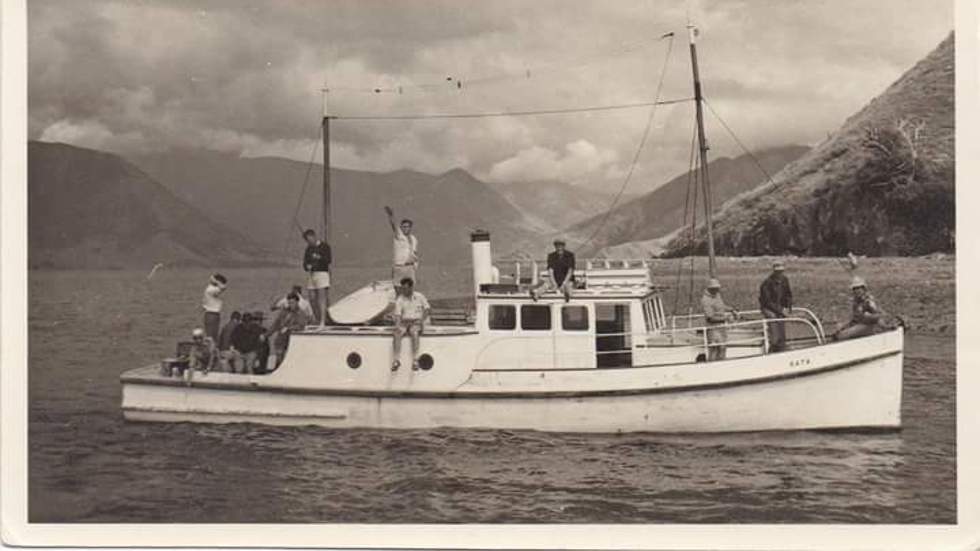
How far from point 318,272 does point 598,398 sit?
8.82 ft

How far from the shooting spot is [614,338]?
797 centimetres

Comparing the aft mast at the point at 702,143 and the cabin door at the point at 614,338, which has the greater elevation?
the aft mast at the point at 702,143

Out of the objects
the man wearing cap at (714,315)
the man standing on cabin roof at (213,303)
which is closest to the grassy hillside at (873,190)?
the man wearing cap at (714,315)

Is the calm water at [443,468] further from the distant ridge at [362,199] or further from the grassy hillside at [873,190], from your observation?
the distant ridge at [362,199]

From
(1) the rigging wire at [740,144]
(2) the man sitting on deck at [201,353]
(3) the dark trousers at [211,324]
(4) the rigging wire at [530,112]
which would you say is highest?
(4) the rigging wire at [530,112]

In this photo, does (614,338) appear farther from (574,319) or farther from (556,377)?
(556,377)

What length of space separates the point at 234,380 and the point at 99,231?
6.73 feet

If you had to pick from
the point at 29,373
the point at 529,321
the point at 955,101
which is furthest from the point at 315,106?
the point at 955,101

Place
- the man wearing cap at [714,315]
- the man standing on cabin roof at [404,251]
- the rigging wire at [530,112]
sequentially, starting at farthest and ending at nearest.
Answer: the rigging wire at [530,112]
the man standing on cabin roof at [404,251]
the man wearing cap at [714,315]

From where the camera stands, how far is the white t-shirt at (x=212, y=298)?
7.90m

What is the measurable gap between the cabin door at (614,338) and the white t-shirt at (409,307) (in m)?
1.52

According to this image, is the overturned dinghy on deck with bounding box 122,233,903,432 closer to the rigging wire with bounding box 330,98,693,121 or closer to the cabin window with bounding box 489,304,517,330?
the cabin window with bounding box 489,304,517,330

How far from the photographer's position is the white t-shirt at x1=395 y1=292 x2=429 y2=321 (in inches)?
303

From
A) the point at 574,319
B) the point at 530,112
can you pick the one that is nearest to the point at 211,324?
the point at 574,319
